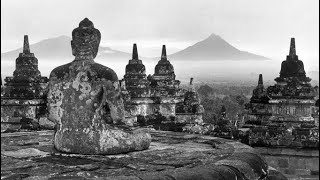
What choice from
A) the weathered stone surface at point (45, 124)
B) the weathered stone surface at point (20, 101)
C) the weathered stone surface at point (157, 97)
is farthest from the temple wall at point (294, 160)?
the weathered stone surface at point (20, 101)

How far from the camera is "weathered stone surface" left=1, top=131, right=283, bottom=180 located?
5301mm

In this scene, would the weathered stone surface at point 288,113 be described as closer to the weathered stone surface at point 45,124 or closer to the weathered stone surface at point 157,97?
the weathered stone surface at point 157,97

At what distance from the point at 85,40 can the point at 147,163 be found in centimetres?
170

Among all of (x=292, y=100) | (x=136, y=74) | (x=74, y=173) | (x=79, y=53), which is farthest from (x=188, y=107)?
(x=74, y=173)

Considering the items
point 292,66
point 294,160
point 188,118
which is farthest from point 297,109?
point 188,118

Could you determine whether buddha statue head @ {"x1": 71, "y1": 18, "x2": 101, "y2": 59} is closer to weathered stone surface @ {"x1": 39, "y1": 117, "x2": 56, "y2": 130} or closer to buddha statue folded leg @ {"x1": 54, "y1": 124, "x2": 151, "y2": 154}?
buddha statue folded leg @ {"x1": 54, "y1": 124, "x2": 151, "y2": 154}

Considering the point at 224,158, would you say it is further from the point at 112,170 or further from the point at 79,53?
the point at 79,53

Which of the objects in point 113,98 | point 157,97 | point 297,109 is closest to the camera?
point 113,98

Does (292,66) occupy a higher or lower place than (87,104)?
higher

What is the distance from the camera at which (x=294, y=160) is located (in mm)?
10930

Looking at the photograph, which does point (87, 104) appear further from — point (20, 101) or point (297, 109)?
point (20, 101)

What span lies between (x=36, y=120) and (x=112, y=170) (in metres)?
7.24

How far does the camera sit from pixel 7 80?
1326 centimetres

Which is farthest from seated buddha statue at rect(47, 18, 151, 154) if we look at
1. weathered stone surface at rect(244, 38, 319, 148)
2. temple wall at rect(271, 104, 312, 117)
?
temple wall at rect(271, 104, 312, 117)
